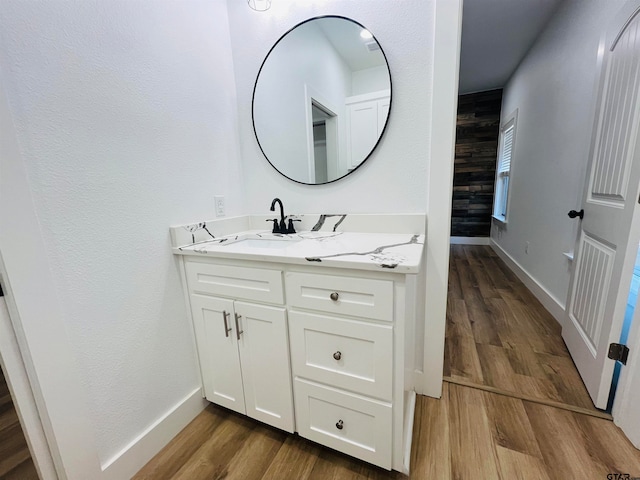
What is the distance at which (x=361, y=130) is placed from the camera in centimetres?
139

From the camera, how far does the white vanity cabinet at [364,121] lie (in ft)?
4.31

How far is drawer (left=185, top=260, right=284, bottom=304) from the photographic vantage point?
1.07 metres

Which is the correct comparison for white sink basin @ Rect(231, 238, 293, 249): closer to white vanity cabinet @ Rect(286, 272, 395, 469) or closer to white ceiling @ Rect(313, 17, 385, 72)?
white vanity cabinet @ Rect(286, 272, 395, 469)

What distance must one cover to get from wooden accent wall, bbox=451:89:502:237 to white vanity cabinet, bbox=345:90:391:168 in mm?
3989

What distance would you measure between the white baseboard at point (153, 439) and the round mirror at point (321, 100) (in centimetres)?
128

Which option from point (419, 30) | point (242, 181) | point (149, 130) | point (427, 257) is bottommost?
point (427, 257)

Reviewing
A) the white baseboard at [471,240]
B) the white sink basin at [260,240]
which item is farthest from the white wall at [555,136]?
the white sink basin at [260,240]

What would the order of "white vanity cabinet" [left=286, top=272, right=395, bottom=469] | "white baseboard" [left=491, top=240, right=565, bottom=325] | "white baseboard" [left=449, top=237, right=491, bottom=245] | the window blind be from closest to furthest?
"white vanity cabinet" [left=286, top=272, right=395, bottom=469]
"white baseboard" [left=491, top=240, right=565, bottom=325]
the window blind
"white baseboard" [left=449, top=237, right=491, bottom=245]

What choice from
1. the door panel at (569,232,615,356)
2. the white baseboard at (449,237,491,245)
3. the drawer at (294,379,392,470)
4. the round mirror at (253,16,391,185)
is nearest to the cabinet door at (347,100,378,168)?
the round mirror at (253,16,391,185)

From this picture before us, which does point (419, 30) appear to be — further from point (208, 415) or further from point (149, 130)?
point (208, 415)

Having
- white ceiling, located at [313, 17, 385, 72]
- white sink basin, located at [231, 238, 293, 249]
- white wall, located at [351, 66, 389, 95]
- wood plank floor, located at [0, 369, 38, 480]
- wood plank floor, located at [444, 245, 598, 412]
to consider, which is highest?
white ceiling, located at [313, 17, 385, 72]

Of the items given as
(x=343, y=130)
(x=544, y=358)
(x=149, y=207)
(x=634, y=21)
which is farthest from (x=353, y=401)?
(x=634, y=21)

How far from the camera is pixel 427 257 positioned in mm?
1315

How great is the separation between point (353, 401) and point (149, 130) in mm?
1340
